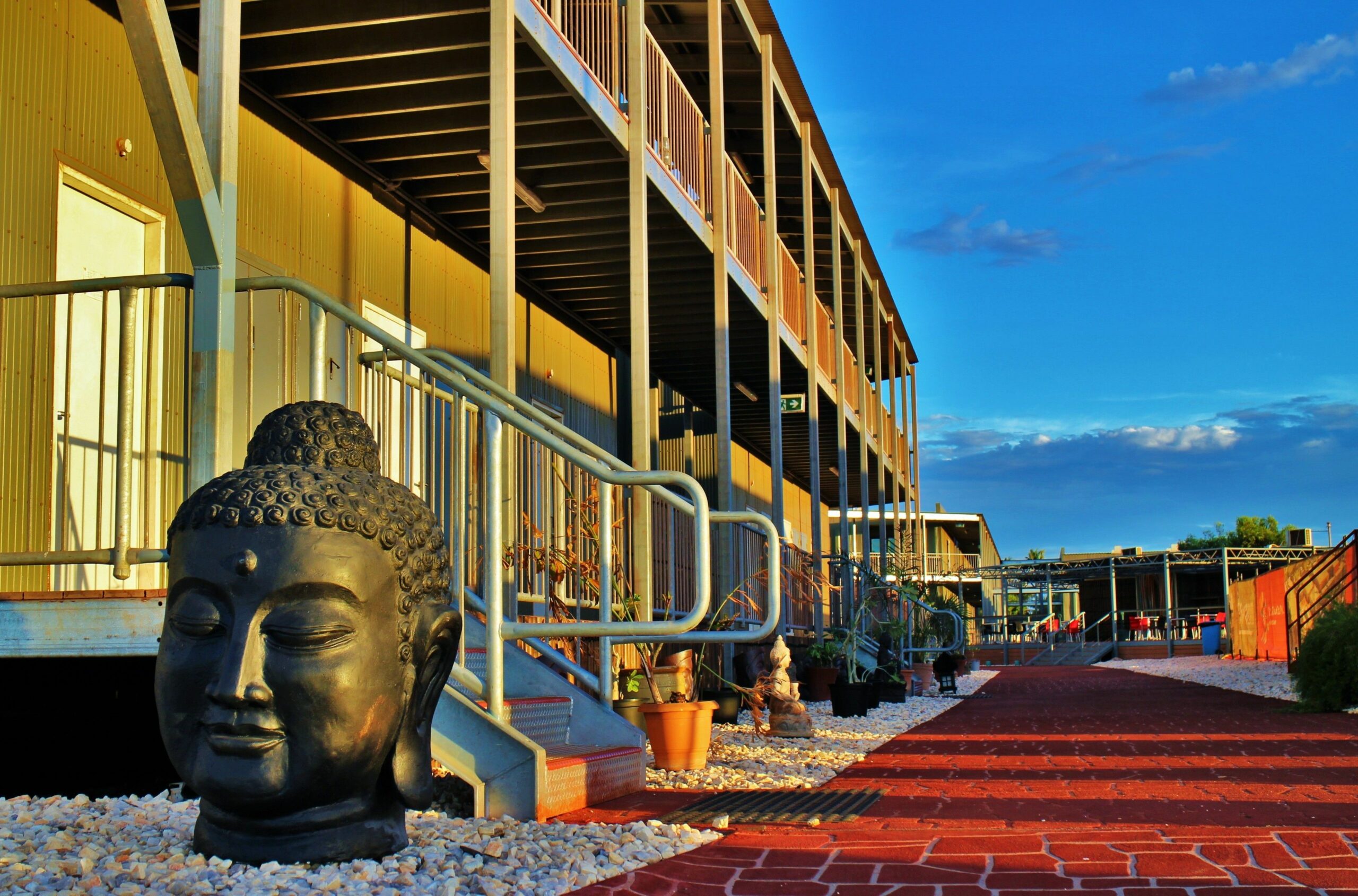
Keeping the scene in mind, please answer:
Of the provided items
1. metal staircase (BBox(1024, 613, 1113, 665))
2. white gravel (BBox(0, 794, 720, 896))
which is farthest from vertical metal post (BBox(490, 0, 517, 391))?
metal staircase (BBox(1024, 613, 1113, 665))

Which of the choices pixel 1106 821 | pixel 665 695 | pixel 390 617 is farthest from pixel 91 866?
pixel 665 695

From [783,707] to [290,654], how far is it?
5.88 m

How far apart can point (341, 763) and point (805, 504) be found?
79.0 feet

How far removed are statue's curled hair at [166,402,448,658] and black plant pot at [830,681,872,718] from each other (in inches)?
314

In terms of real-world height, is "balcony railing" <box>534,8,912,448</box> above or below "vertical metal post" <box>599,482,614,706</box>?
above

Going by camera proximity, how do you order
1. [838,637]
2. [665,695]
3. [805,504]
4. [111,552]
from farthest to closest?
1. [805,504]
2. [838,637]
3. [665,695]
4. [111,552]

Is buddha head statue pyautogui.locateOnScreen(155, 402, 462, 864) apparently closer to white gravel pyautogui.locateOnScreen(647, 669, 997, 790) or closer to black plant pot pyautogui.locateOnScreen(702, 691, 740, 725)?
white gravel pyautogui.locateOnScreen(647, 669, 997, 790)

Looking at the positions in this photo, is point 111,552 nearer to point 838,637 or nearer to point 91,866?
point 91,866

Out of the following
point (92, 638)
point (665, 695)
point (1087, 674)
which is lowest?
point (1087, 674)

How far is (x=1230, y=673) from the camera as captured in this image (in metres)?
20.6

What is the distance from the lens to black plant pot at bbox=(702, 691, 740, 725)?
31.9ft

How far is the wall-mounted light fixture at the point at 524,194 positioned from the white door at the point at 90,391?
2.91m

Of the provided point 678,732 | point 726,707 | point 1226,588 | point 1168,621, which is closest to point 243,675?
point 678,732

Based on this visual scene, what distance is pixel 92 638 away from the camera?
14.7 feet
